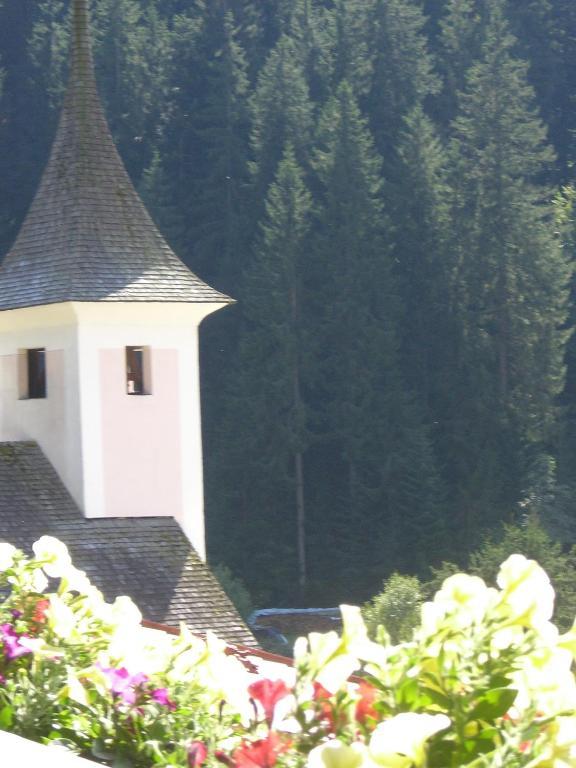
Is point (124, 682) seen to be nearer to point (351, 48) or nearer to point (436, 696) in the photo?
point (436, 696)

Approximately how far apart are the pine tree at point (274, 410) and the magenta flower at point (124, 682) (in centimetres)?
4293

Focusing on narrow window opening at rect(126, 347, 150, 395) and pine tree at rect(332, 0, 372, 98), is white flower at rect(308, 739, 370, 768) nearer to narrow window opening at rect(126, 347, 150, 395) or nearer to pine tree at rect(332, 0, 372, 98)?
narrow window opening at rect(126, 347, 150, 395)

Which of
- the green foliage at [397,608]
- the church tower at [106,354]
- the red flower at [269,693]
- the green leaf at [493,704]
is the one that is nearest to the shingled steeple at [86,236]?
the church tower at [106,354]

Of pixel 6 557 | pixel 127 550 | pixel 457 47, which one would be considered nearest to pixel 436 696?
pixel 6 557

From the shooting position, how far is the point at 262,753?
8.76ft

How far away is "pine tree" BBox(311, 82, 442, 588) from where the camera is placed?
4709 centimetres

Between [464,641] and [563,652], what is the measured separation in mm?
147

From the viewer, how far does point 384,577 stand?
45219 mm

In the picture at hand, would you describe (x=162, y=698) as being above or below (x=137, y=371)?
above

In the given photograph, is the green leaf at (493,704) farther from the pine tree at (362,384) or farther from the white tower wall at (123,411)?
the pine tree at (362,384)

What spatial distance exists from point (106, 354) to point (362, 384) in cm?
3215

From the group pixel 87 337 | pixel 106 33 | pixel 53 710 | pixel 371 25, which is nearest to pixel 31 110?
pixel 106 33

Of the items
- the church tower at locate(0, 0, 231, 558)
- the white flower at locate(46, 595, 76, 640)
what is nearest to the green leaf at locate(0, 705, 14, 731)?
the white flower at locate(46, 595, 76, 640)

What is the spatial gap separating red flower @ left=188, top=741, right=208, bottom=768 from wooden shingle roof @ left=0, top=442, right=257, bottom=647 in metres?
Result: 13.2
